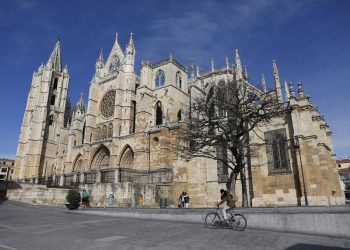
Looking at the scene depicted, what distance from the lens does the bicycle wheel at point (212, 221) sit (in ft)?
25.9

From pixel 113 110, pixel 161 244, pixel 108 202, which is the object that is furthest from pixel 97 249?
pixel 113 110

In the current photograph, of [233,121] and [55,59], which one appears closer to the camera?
[233,121]

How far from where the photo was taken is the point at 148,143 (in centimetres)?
2923

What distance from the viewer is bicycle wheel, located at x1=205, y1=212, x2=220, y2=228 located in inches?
311

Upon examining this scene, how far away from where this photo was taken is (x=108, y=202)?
18984 millimetres

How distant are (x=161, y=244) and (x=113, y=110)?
3349 centimetres

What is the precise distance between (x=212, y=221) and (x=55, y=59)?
56750 mm

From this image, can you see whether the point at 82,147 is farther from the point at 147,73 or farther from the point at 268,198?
the point at 268,198

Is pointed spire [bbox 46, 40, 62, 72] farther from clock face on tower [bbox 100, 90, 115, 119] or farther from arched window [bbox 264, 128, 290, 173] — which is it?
arched window [bbox 264, 128, 290, 173]

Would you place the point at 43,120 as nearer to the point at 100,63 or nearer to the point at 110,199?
the point at 100,63

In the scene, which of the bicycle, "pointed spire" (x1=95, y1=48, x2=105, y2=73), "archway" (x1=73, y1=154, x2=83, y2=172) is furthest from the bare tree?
"pointed spire" (x1=95, y1=48, x2=105, y2=73)

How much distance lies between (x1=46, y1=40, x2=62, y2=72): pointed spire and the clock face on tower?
20.7 meters

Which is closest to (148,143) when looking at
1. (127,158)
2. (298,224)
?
(127,158)

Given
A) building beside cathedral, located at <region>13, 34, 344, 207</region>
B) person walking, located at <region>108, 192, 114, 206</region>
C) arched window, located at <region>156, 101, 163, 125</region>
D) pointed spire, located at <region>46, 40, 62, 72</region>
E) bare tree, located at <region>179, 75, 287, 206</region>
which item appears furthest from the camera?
pointed spire, located at <region>46, 40, 62, 72</region>
